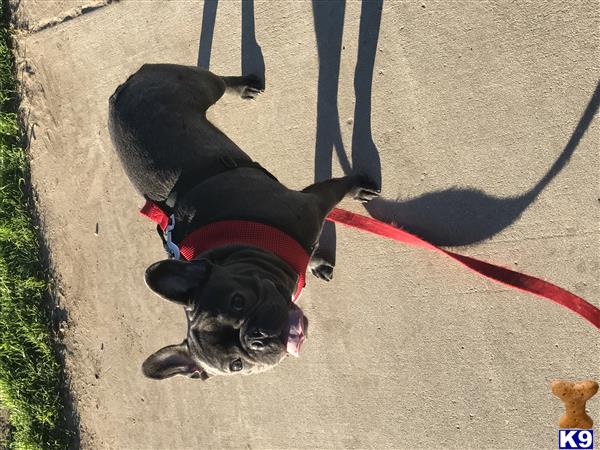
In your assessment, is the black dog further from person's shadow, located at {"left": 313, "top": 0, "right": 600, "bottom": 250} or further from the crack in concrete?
the crack in concrete

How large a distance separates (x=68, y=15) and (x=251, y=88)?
6.76 feet

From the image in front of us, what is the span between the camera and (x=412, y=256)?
12.7ft

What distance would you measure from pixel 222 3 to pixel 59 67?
1785 millimetres

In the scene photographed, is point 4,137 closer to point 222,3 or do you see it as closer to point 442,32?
point 222,3

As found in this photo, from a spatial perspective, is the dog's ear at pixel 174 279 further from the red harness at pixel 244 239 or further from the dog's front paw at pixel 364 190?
the dog's front paw at pixel 364 190

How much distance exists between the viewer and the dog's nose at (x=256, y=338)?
230 cm

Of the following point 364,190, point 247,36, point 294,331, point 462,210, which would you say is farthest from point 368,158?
point 294,331

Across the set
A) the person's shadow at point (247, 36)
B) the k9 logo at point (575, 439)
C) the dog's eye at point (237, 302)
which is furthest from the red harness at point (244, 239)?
the k9 logo at point (575, 439)

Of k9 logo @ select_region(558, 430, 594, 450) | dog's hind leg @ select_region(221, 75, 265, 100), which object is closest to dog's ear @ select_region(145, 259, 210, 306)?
dog's hind leg @ select_region(221, 75, 265, 100)

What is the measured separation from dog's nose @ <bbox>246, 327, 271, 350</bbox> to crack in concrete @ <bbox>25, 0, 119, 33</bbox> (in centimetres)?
370

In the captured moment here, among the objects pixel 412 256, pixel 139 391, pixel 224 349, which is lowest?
pixel 139 391

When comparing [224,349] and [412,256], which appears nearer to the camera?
[224,349]

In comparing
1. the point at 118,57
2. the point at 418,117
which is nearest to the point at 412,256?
the point at 418,117

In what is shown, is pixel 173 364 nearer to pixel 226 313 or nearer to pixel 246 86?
pixel 226 313
